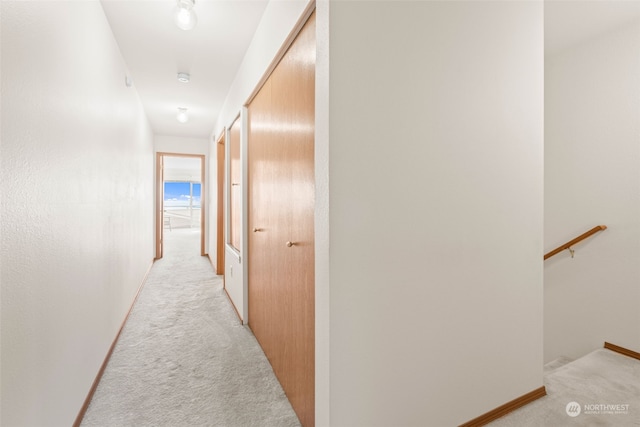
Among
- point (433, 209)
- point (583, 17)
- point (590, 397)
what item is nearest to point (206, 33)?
point (433, 209)

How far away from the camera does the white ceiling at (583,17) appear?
2127 millimetres

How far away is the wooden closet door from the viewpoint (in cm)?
152

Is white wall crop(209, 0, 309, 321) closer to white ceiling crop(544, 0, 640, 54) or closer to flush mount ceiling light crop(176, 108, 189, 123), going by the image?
flush mount ceiling light crop(176, 108, 189, 123)

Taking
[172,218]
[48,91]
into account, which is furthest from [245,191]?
[172,218]

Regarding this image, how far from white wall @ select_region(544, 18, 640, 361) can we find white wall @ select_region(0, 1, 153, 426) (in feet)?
11.7

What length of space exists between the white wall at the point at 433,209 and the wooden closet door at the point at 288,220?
0.31 meters

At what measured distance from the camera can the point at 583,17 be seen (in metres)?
2.27

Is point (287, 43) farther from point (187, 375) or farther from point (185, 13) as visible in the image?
point (187, 375)

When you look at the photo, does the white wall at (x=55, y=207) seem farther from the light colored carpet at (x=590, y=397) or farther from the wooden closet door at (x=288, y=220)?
the light colored carpet at (x=590, y=397)

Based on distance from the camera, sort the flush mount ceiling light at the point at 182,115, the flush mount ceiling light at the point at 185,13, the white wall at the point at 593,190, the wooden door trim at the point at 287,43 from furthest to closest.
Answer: the flush mount ceiling light at the point at 182,115 → the white wall at the point at 593,190 → the flush mount ceiling light at the point at 185,13 → the wooden door trim at the point at 287,43

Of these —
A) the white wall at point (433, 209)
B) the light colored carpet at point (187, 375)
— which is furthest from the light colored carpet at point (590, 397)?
the light colored carpet at point (187, 375)

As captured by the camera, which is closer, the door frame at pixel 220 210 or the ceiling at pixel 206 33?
the ceiling at pixel 206 33

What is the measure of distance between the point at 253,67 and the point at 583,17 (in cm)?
252

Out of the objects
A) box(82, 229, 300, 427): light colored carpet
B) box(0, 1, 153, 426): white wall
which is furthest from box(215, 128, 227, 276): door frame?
box(0, 1, 153, 426): white wall
